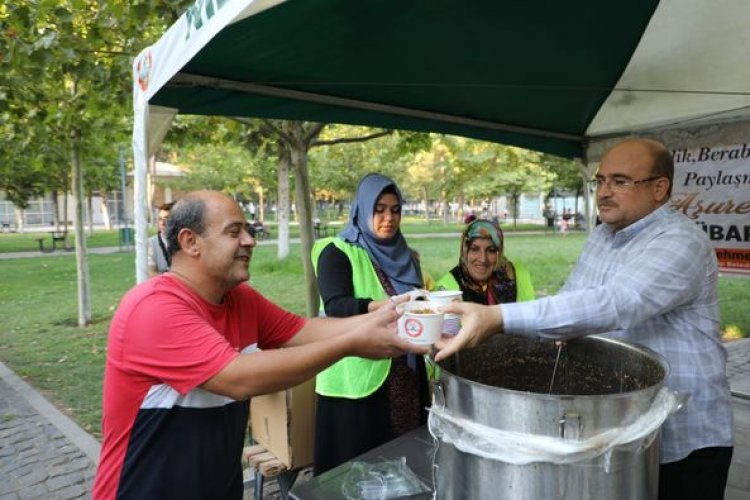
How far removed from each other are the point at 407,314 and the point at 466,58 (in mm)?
1960

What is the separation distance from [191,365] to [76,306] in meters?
9.71

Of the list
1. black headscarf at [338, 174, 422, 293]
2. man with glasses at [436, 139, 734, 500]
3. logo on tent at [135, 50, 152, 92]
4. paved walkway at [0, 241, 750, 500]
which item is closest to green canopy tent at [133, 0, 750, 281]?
logo on tent at [135, 50, 152, 92]

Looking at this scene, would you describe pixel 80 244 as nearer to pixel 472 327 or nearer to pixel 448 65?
pixel 448 65

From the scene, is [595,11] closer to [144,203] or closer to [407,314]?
[407,314]

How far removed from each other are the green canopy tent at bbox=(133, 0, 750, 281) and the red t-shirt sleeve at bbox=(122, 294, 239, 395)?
3.06ft

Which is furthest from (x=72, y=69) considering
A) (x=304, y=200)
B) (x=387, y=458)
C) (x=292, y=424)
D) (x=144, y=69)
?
(x=387, y=458)

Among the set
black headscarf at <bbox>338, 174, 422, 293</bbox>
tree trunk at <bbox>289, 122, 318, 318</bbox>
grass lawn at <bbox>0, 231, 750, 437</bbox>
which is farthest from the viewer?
grass lawn at <bbox>0, 231, 750, 437</bbox>

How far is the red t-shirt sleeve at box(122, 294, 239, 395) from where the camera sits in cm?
144

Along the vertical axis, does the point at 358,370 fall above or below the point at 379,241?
below

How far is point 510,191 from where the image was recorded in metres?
27.6

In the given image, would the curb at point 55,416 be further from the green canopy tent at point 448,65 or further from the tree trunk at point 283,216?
the tree trunk at point 283,216

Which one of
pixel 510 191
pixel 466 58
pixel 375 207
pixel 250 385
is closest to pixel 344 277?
pixel 375 207

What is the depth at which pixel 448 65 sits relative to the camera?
3.10m

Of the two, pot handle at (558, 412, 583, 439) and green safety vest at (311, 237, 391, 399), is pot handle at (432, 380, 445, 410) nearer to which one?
pot handle at (558, 412, 583, 439)
